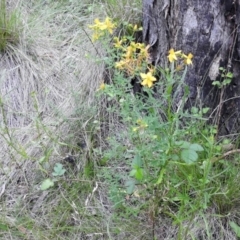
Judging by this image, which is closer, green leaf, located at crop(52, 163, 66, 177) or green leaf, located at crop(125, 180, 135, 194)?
green leaf, located at crop(125, 180, 135, 194)

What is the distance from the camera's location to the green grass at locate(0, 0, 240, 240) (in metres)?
1.76

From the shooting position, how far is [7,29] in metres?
2.65

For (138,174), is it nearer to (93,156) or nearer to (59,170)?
(59,170)

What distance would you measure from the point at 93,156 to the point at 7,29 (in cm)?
93

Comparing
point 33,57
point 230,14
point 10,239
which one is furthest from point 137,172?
point 33,57

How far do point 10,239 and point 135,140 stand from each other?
0.57 meters

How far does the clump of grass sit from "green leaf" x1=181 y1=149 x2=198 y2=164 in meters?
1.33

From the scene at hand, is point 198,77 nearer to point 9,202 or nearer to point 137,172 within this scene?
point 137,172

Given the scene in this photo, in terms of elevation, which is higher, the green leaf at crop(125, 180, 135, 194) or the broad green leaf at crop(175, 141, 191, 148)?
the broad green leaf at crop(175, 141, 191, 148)

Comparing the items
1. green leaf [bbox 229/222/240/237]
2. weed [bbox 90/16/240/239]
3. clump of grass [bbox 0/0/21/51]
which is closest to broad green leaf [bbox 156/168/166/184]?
weed [bbox 90/16/240/239]

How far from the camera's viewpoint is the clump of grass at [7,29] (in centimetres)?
263

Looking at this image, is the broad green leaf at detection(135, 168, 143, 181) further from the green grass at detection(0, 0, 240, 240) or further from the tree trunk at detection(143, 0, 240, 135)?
the tree trunk at detection(143, 0, 240, 135)

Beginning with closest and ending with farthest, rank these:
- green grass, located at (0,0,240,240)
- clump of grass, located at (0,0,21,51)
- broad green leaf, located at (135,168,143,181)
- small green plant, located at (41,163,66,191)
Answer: broad green leaf, located at (135,168,143,181), green grass, located at (0,0,240,240), small green plant, located at (41,163,66,191), clump of grass, located at (0,0,21,51)

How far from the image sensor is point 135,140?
6.20 feet
